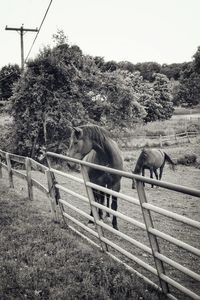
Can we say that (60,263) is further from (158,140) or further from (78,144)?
(158,140)

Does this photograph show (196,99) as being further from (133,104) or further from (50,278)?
(50,278)

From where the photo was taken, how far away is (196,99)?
6162cm

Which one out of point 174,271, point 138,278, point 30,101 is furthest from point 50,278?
point 30,101

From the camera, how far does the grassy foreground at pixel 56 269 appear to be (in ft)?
11.4

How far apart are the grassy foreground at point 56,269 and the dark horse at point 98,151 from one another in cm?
125

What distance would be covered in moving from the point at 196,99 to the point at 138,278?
61.5 m

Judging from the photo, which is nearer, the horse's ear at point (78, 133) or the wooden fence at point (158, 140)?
the horse's ear at point (78, 133)

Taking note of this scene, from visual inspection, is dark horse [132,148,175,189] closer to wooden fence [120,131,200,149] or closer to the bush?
the bush

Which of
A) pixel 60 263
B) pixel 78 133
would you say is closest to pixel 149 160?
pixel 78 133

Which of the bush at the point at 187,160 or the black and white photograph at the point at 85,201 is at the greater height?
the black and white photograph at the point at 85,201

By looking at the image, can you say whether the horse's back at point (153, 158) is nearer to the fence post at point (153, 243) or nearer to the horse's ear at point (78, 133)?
the horse's ear at point (78, 133)

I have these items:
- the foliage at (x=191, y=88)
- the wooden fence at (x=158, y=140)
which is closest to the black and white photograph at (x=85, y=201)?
the wooden fence at (x=158, y=140)

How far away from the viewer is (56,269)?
4055mm

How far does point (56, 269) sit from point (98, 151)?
2.95 m
